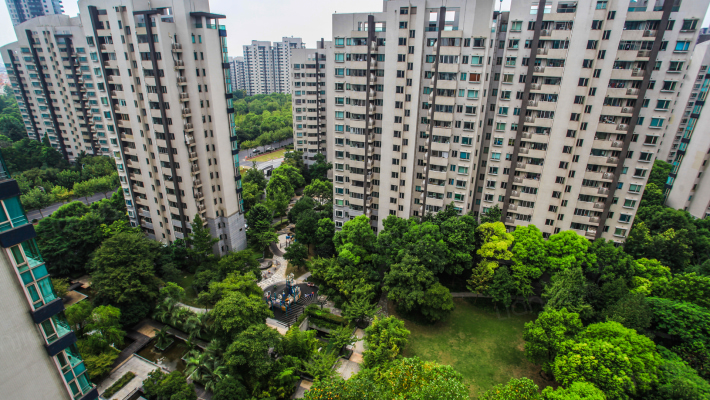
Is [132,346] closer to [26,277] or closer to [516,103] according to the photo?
[26,277]

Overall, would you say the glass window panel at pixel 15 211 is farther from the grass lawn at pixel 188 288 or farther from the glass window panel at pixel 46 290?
the grass lawn at pixel 188 288

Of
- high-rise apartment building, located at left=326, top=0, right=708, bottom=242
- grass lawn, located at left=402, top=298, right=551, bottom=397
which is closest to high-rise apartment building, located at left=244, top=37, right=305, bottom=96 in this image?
high-rise apartment building, located at left=326, top=0, right=708, bottom=242

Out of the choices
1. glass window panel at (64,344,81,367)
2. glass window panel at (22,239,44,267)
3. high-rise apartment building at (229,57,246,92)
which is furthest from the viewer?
high-rise apartment building at (229,57,246,92)

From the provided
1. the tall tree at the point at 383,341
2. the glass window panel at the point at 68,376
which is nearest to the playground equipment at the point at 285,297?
the tall tree at the point at 383,341

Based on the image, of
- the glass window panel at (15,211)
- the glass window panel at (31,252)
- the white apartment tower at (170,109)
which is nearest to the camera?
the glass window panel at (15,211)

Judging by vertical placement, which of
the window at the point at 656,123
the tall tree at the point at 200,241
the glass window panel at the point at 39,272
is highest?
the window at the point at 656,123

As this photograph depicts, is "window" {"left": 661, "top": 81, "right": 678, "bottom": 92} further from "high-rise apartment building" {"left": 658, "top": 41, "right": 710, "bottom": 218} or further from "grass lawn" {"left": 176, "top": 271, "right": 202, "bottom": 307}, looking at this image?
"grass lawn" {"left": 176, "top": 271, "right": 202, "bottom": 307}

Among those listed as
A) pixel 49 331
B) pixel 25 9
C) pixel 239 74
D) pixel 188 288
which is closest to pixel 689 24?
pixel 49 331
